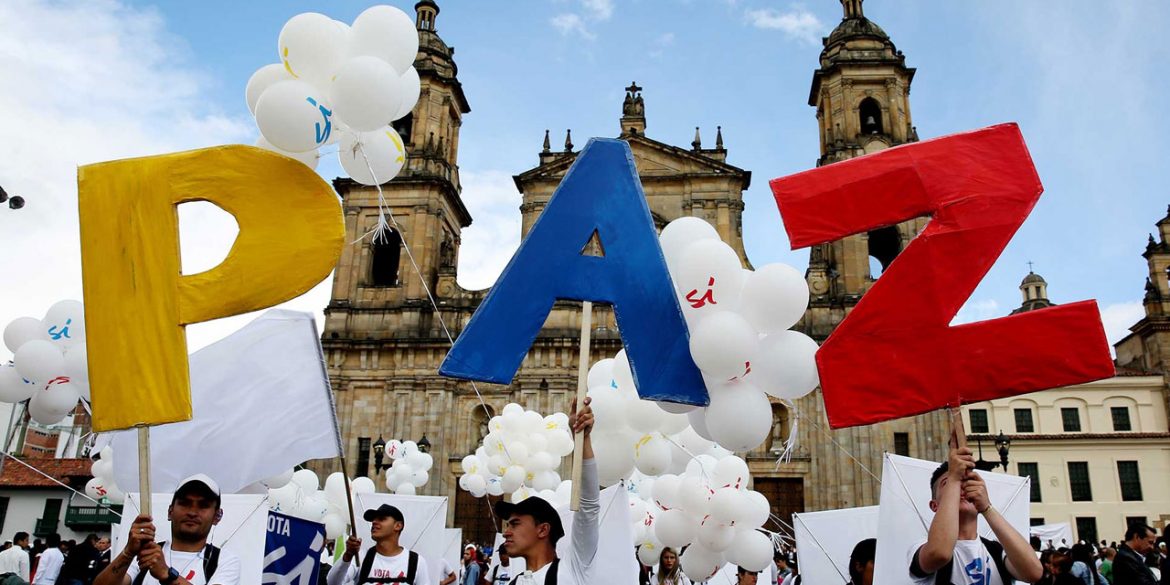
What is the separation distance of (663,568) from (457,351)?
415cm

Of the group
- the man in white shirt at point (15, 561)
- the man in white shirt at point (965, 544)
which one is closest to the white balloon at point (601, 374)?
the man in white shirt at point (965, 544)

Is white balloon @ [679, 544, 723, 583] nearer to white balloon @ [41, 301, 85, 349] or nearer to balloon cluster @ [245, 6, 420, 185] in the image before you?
balloon cluster @ [245, 6, 420, 185]

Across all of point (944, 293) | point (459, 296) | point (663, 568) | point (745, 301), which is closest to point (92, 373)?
point (745, 301)

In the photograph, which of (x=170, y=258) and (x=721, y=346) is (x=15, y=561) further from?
(x=721, y=346)

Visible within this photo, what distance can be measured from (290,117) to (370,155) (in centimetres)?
83

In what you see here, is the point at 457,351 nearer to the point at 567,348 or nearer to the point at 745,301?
the point at 745,301

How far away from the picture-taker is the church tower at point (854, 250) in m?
24.5

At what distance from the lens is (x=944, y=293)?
3.81 metres

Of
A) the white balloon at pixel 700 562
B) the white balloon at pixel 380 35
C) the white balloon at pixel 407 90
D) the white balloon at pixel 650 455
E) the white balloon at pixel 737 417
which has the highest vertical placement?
the white balloon at pixel 380 35

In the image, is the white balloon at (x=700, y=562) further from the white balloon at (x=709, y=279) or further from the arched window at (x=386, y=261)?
the arched window at (x=386, y=261)

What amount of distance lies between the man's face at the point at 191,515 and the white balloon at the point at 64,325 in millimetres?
5951

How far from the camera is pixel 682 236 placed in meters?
5.50

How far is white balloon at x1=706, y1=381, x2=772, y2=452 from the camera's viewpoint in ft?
15.4

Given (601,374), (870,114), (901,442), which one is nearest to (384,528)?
(601,374)
